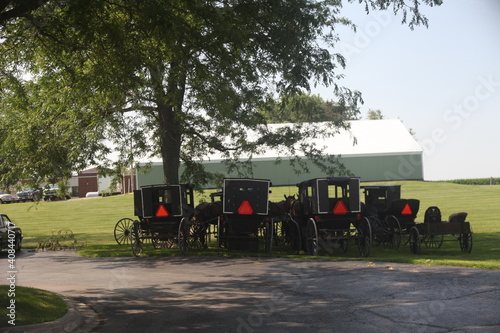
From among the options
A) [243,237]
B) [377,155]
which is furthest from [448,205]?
[243,237]

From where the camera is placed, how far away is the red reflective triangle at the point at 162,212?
21109mm

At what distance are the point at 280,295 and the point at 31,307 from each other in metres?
4.13

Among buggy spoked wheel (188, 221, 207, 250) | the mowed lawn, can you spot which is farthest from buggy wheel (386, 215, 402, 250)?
buggy spoked wheel (188, 221, 207, 250)

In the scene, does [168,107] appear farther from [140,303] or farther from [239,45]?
[140,303]

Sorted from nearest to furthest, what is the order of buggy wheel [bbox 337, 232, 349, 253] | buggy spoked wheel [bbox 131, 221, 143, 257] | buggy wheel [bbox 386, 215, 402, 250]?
buggy wheel [bbox 337, 232, 349, 253]
buggy spoked wheel [bbox 131, 221, 143, 257]
buggy wheel [bbox 386, 215, 402, 250]

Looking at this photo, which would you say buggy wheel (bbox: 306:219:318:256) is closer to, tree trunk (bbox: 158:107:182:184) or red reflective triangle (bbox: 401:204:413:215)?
red reflective triangle (bbox: 401:204:413:215)

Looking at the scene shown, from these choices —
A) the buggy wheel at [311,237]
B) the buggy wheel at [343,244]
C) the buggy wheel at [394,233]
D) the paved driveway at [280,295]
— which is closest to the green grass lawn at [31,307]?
the paved driveway at [280,295]

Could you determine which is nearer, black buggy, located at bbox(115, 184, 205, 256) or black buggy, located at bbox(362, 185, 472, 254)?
black buggy, located at bbox(362, 185, 472, 254)

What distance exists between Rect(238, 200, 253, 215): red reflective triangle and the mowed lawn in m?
1.64

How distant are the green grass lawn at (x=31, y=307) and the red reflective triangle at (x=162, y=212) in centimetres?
999

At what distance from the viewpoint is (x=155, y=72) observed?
19797mm

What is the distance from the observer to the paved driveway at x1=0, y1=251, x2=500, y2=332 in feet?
28.2

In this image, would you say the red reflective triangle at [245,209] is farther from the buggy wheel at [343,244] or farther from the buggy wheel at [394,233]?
the buggy wheel at [394,233]

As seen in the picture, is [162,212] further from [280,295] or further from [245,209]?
[280,295]
